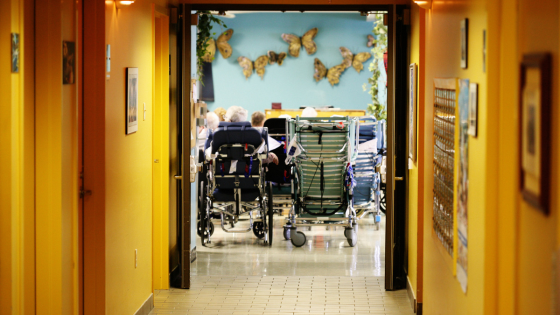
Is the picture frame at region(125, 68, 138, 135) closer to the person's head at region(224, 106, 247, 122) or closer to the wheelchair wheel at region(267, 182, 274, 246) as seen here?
the wheelchair wheel at region(267, 182, 274, 246)

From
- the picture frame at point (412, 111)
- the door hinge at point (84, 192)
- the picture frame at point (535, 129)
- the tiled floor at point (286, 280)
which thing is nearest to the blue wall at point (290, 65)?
the tiled floor at point (286, 280)

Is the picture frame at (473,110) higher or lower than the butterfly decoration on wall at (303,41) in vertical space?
lower

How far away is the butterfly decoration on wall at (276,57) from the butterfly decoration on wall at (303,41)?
0.23 metres

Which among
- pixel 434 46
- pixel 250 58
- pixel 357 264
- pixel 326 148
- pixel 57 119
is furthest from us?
pixel 250 58

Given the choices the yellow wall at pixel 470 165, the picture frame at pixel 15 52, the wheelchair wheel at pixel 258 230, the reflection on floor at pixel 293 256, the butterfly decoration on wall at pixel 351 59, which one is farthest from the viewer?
the butterfly decoration on wall at pixel 351 59

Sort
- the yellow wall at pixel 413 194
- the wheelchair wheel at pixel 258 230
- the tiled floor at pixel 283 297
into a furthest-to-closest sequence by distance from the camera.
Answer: the wheelchair wheel at pixel 258 230 → the tiled floor at pixel 283 297 → the yellow wall at pixel 413 194

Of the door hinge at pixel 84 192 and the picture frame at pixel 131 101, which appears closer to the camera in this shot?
the door hinge at pixel 84 192

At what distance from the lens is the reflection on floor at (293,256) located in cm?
594

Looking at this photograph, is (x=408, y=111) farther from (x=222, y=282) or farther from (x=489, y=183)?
(x=489, y=183)

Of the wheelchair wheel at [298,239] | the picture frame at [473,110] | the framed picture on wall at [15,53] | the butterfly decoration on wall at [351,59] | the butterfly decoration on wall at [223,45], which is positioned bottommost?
the wheelchair wheel at [298,239]

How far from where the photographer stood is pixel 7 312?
2.90 metres

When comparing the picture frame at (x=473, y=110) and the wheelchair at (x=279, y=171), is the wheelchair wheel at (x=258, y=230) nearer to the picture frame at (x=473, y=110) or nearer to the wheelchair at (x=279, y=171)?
the wheelchair at (x=279, y=171)

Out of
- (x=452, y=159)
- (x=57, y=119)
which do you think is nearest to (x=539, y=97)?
(x=452, y=159)

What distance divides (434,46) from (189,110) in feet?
7.80
